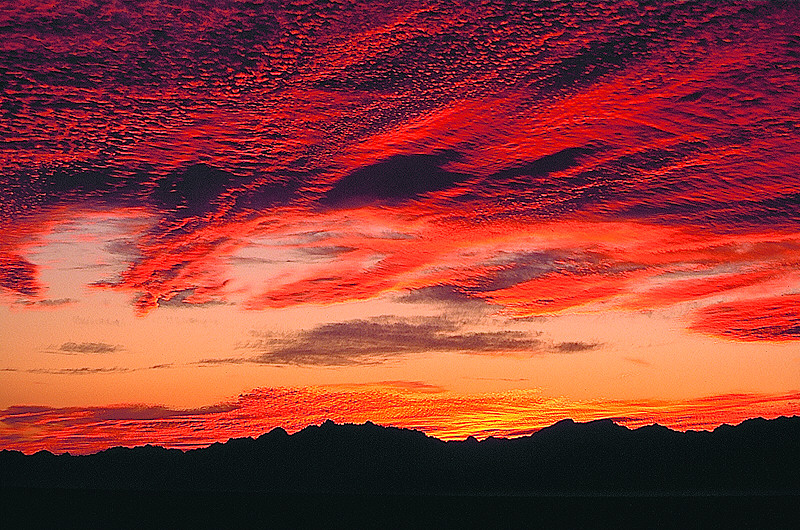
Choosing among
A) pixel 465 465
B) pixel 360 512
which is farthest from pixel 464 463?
pixel 360 512

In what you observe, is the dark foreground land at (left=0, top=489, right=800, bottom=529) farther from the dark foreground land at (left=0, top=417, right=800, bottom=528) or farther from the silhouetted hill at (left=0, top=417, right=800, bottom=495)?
the silhouetted hill at (left=0, top=417, right=800, bottom=495)

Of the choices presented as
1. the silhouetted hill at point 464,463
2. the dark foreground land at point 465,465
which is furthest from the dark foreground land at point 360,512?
the silhouetted hill at point 464,463

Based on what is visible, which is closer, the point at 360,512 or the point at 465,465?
the point at 360,512

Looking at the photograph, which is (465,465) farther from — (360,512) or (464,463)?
(360,512)

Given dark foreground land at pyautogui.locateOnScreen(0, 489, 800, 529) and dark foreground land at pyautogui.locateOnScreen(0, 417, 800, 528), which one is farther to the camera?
dark foreground land at pyautogui.locateOnScreen(0, 417, 800, 528)

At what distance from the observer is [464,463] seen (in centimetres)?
6112

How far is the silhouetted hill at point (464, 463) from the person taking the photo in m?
55.7

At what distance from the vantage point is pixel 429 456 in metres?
66.1

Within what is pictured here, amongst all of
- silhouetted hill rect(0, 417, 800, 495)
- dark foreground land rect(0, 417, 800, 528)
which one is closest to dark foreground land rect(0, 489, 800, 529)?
dark foreground land rect(0, 417, 800, 528)

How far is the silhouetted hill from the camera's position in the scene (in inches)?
2191

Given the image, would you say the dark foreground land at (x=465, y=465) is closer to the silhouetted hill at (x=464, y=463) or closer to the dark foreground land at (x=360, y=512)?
the silhouetted hill at (x=464, y=463)

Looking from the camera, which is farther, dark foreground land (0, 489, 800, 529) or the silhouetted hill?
the silhouetted hill

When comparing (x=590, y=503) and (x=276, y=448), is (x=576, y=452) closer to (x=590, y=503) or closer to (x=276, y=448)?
(x=276, y=448)

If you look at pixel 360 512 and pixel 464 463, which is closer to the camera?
pixel 360 512
